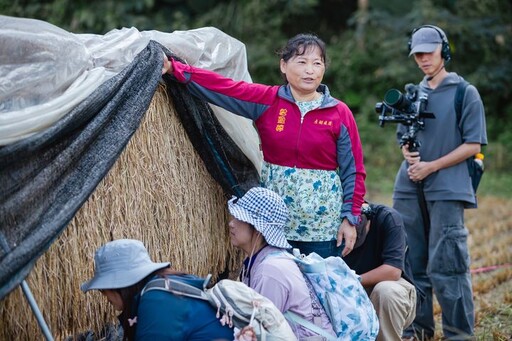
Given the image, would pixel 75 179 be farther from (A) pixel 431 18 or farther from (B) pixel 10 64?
(A) pixel 431 18

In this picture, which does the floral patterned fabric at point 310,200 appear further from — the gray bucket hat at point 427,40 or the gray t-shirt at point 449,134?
the gray bucket hat at point 427,40

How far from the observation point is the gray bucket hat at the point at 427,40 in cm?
557

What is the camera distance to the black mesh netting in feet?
11.5

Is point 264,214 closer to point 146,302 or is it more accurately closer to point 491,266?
point 146,302

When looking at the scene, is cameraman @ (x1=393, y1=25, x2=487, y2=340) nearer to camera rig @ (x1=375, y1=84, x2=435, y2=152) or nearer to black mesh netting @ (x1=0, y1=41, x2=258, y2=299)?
camera rig @ (x1=375, y1=84, x2=435, y2=152)

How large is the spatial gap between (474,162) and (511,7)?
994 cm

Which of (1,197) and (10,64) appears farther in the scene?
(10,64)

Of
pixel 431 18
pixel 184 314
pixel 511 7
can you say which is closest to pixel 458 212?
pixel 184 314

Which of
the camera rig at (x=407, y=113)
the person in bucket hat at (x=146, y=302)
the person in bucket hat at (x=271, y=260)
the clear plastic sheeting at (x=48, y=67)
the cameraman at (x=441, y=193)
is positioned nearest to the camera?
the person in bucket hat at (x=146, y=302)

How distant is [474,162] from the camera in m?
5.62

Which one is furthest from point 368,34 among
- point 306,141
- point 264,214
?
point 264,214

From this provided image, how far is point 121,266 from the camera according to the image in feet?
11.5

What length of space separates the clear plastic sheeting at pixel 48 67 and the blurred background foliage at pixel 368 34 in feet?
30.2

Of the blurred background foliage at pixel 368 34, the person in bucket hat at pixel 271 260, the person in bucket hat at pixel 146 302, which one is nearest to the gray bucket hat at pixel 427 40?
the person in bucket hat at pixel 271 260
